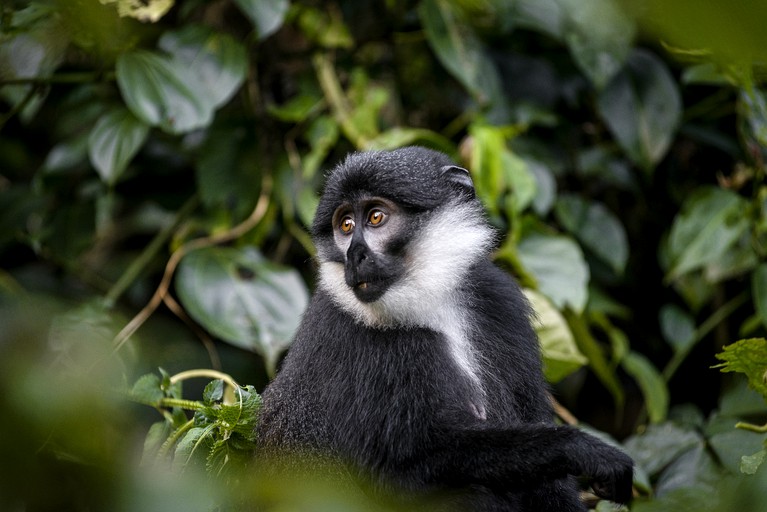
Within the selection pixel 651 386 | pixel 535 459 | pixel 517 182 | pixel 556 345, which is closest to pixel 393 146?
pixel 517 182

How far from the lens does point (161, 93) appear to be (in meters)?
4.38

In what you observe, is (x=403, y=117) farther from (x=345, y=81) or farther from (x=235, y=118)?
(x=235, y=118)

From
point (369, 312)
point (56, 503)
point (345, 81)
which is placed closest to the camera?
point (56, 503)

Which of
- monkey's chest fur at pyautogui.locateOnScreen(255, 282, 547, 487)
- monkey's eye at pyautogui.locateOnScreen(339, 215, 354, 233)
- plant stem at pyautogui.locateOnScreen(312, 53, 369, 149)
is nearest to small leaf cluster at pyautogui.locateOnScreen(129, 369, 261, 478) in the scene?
monkey's chest fur at pyautogui.locateOnScreen(255, 282, 547, 487)

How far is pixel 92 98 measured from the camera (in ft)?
18.4

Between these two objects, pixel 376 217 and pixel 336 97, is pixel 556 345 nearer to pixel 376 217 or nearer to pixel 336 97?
pixel 376 217

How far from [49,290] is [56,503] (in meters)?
5.58

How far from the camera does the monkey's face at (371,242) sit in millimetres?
2816

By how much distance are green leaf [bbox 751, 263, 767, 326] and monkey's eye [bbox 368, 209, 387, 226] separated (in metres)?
2.47

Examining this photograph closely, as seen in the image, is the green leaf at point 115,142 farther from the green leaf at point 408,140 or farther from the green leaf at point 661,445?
the green leaf at point 661,445

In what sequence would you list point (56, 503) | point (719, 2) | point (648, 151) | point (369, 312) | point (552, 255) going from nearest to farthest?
point (719, 2) → point (56, 503) → point (369, 312) → point (552, 255) → point (648, 151)

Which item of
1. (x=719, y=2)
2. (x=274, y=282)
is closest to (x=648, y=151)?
(x=274, y=282)

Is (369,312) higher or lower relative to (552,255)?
higher

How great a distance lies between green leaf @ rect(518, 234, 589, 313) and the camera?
4.26 meters
